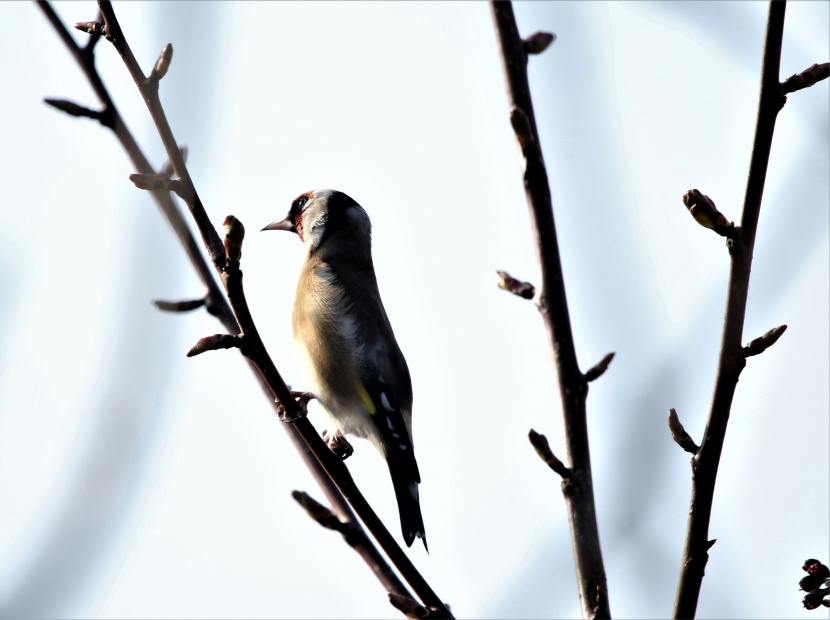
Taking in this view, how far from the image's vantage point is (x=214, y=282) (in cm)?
332

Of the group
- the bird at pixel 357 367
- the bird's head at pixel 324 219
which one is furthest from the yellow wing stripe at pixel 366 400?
the bird's head at pixel 324 219

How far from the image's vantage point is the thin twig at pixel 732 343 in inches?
75.9

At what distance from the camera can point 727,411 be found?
2.08m

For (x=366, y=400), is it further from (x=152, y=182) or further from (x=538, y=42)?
(x=538, y=42)

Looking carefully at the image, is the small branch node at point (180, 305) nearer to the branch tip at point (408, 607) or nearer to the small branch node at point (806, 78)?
the branch tip at point (408, 607)

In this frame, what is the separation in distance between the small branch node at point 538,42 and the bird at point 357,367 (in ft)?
9.10

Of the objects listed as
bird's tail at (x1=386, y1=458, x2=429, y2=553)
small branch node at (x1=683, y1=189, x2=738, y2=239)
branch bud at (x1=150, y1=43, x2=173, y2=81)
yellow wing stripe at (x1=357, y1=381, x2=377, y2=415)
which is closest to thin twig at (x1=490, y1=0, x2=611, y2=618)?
small branch node at (x1=683, y1=189, x2=738, y2=239)

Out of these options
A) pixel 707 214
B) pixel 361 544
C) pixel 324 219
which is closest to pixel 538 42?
pixel 707 214

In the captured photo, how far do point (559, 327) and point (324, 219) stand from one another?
4752mm

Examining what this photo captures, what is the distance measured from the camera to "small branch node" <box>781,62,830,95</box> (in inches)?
77.8

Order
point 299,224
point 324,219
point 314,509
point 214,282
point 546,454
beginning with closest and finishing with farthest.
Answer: point 546,454
point 314,509
point 214,282
point 324,219
point 299,224

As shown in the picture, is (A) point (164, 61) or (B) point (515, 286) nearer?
(B) point (515, 286)

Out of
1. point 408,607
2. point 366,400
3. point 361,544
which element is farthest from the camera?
point 366,400

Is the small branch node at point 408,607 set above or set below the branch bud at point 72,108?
below
